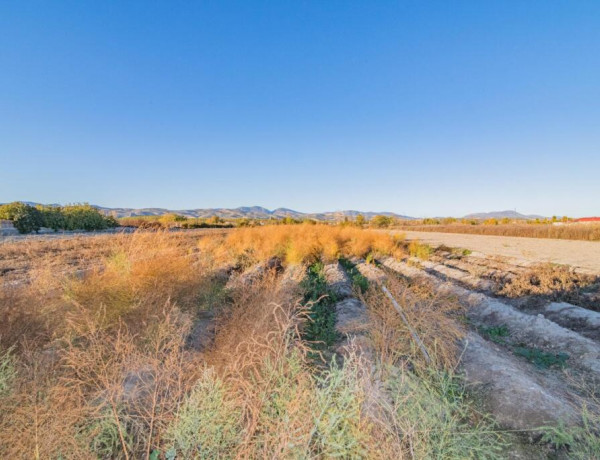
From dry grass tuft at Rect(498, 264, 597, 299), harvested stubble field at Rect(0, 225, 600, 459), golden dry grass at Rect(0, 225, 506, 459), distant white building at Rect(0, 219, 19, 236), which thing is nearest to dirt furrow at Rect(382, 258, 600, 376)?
harvested stubble field at Rect(0, 225, 600, 459)

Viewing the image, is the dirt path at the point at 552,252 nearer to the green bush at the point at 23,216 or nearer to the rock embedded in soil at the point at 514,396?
the rock embedded in soil at the point at 514,396

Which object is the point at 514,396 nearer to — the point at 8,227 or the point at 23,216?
the point at 23,216

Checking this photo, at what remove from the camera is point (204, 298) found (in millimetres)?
6441

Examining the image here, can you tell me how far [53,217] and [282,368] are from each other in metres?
28.9

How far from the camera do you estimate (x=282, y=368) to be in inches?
87.4

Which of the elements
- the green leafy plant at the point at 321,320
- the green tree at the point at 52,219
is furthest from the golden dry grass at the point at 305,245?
the green tree at the point at 52,219

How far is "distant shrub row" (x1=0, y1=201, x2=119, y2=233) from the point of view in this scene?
21.0 m

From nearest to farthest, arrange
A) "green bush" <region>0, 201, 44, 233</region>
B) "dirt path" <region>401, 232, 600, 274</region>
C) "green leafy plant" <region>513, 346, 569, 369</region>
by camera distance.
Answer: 1. "green leafy plant" <region>513, 346, 569, 369</region>
2. "dirt path" <region>401, 232, 600, 274</region>
3. "green bush" <region>0, 201, 44, 233</region>

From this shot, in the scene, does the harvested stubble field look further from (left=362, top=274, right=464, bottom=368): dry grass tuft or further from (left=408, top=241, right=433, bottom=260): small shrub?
(left=408, top=241, right=433, bottom=260): small shrub

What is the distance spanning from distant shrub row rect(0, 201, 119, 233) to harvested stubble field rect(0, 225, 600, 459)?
15.3 metres

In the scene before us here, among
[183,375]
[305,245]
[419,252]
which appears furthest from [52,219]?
[183,375]

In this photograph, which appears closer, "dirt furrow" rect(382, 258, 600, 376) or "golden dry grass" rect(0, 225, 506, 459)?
"golden dry grass" rect(0, 225, 506, 459)

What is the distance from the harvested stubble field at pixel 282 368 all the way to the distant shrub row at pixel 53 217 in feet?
50.3

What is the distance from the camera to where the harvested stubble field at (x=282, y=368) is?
1.93 m
